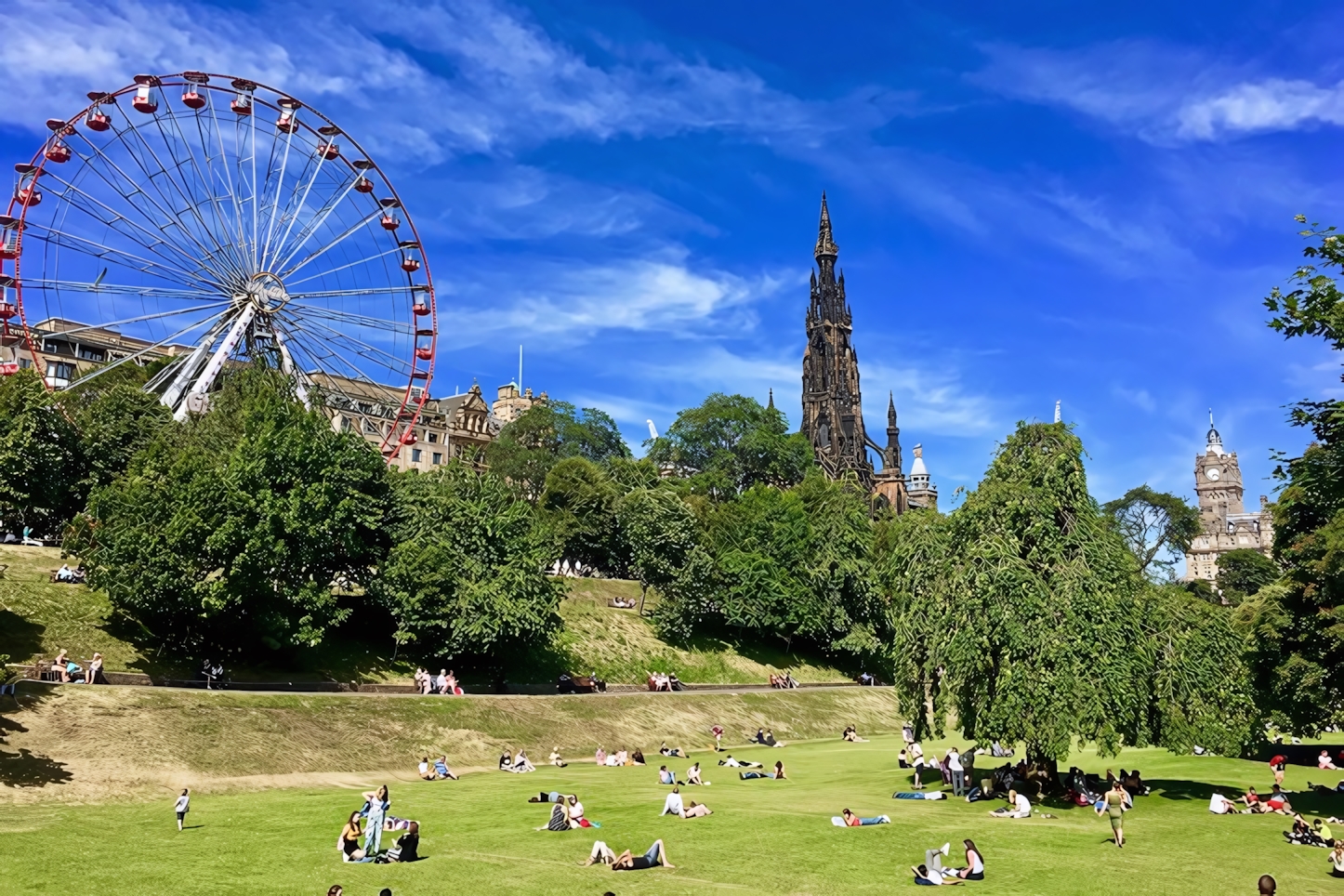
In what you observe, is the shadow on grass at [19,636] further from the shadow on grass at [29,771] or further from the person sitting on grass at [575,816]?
the person sitting on grass at [575,816]

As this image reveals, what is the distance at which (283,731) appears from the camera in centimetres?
4050

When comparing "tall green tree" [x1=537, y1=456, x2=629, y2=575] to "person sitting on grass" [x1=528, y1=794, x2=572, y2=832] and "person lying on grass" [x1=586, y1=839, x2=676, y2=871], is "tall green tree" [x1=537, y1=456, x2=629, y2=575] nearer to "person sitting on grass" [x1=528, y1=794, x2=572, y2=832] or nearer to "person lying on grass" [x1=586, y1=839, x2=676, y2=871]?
"person sitting on grass" [x1=528, y1=794, x2=572, y2=832]

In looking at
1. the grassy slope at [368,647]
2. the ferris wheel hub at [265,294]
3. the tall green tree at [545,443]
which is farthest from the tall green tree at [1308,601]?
the tall green tree at [545,443]

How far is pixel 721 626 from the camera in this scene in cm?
8288

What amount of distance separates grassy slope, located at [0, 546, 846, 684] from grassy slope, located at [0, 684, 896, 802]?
27.6ft

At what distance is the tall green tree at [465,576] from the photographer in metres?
56.2

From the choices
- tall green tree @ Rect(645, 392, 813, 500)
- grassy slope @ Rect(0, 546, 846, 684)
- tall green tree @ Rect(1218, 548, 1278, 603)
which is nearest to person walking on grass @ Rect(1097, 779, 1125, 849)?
grassy slope @ Rect(0, 546, 846, 684)

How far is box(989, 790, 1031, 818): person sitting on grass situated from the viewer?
1153 inches

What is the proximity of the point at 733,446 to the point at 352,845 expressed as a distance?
109664 mm

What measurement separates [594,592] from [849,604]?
21.1m

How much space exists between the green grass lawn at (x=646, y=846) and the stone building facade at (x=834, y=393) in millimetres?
126540

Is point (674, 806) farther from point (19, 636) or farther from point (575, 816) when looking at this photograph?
point (19, 636)

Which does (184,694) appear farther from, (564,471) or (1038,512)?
(564,471)

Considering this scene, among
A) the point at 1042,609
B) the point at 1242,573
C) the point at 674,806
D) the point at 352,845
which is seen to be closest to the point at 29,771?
the point at 352,845
